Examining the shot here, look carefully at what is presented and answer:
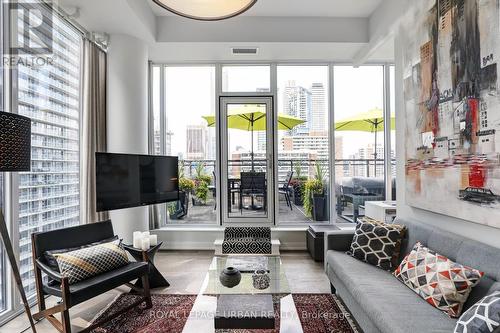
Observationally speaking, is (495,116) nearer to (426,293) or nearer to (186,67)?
(426,293)

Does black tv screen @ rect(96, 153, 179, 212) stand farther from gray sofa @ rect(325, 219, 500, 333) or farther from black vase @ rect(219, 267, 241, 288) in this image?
gray sofa @ rect(325, 219, 500, 333)

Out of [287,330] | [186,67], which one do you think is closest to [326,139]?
[186,67]

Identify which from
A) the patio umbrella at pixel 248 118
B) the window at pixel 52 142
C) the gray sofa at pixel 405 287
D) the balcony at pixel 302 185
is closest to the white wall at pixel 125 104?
the window at pixel 52 142

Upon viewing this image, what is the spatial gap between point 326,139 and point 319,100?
64 centimetres

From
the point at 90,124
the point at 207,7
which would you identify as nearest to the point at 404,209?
the point at 207,7

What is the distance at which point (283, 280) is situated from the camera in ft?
7.97

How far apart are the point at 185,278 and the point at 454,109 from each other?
3.06 m

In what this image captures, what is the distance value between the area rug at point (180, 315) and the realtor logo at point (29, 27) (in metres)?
2.46

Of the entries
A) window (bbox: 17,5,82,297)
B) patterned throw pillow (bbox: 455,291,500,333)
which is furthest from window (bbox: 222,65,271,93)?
patterned throw pillow (bbox: 455,291,500,333)

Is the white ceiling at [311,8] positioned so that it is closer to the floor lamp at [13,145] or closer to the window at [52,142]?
the window at [52,142]

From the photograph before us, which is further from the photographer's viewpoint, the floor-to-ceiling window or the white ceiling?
the floor-to-ceiling window

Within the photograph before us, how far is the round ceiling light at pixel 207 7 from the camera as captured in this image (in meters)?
1.78

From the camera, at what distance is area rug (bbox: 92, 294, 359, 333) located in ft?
7.36

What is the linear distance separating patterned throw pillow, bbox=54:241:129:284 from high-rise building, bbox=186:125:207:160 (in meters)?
2.19
